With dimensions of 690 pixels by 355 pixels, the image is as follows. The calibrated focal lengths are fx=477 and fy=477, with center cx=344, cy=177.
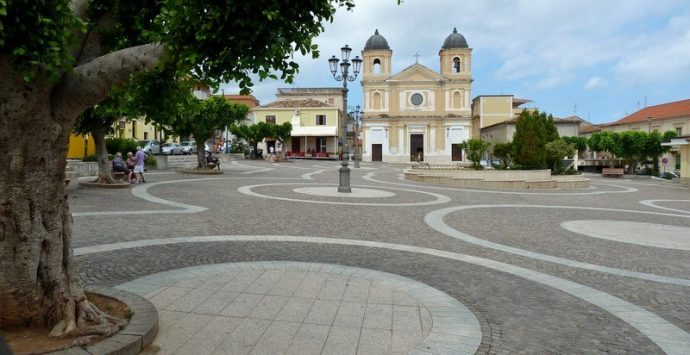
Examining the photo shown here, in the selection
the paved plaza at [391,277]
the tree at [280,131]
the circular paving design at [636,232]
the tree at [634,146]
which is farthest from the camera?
the tree at [280,131]

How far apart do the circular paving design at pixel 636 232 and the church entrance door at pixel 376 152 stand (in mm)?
52624

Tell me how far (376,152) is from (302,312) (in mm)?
60511

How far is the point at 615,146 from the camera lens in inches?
1633

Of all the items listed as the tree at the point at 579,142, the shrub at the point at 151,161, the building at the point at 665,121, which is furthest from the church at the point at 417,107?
the shrub at the point at 151,161

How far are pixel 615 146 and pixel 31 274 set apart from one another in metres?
45.9

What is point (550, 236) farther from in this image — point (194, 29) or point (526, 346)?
point (194, 29)

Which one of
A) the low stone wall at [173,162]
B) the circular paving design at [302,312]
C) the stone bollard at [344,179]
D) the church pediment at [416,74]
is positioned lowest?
the circular paving design at [302,312]

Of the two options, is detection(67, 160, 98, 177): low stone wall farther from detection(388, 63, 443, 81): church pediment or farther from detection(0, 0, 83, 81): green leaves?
detection(388, 63, 443, 81): church pediment

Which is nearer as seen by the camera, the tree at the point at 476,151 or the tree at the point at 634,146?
the tree at the point at 476,151

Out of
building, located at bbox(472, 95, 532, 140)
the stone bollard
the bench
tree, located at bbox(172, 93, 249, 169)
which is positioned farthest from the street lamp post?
building, located at bbox(472, 95, 532, 140)

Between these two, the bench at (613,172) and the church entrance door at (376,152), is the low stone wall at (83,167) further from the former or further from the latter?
the church entrance door at (376,152)

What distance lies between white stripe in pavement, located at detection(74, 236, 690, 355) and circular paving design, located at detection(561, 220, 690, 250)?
4019 mm

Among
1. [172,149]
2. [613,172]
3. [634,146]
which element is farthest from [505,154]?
[172,149]

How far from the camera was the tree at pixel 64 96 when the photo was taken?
368cm
